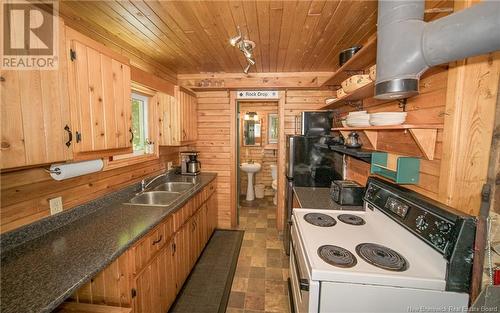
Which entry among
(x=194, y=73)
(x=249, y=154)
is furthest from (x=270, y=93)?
(x=249, y=154)

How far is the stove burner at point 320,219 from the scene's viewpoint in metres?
1.54

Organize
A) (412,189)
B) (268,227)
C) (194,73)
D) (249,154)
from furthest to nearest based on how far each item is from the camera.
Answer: (249,154) → (268,227) → (194,73) → (412,189)

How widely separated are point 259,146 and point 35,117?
4279 millimetres

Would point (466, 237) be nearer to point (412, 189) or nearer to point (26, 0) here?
point (412, 189)

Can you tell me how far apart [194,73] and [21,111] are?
2.51m

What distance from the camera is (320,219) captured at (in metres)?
1.62

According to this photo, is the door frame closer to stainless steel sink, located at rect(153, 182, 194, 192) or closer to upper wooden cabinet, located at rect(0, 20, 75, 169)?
stainless steel sink, located at rect(153, 182, 194, 192)

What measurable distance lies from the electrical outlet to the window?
101 centimetres

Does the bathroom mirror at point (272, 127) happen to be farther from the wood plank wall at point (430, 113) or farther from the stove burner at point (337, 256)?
the stove burner at point (337, 256)

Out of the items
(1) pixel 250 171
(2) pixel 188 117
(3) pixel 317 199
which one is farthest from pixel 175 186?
(1) pixel 250 171

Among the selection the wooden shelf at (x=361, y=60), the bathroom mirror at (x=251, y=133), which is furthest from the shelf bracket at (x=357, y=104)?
the bathroom mirror at (x=251, y=133)

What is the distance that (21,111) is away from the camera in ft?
3.19

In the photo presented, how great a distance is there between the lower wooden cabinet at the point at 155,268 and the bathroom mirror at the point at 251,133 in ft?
8.88

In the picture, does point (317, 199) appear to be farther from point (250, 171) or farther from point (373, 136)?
point (250, 171)
